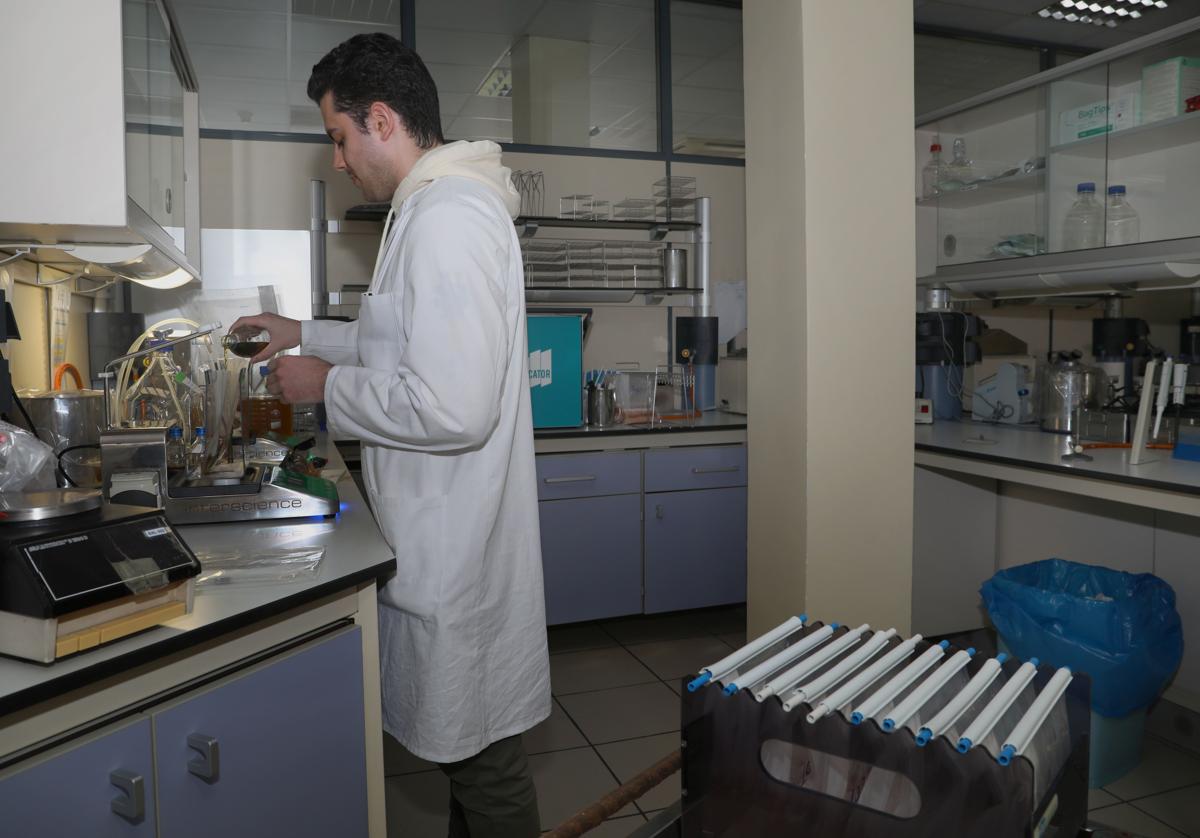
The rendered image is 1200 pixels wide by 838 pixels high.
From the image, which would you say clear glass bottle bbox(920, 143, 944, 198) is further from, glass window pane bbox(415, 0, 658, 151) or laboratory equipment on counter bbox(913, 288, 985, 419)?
glass window pane bbox(415, 0, 658, 151)

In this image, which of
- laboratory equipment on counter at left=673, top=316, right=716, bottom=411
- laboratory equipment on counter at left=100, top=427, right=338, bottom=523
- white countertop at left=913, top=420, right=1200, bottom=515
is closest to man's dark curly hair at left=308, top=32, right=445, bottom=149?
laboratory equipment on counter at left=100, top=427, right=338, bottom=523

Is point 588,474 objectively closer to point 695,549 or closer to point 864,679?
point 695,549

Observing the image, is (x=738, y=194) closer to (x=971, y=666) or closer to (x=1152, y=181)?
(x=1152, y=181)

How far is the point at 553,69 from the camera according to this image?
4.12 meters

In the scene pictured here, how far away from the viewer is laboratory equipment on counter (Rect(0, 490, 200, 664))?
93 centimetres

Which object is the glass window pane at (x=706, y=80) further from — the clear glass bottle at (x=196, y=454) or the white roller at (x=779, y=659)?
the white roller at (x=779, y=659)

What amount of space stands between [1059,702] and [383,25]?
13.8 ft

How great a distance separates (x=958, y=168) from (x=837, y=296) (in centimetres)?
211

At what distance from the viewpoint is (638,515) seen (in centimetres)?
337

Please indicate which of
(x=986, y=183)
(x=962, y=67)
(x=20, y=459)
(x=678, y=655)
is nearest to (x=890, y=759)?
(x=20, y=459)

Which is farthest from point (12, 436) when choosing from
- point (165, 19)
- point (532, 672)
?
point (165, 19)

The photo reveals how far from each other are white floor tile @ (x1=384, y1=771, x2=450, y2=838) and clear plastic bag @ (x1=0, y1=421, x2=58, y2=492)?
1.16 meters

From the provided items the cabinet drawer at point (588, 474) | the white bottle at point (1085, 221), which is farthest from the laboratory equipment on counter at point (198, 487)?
the white bottle at point (1085, 221)

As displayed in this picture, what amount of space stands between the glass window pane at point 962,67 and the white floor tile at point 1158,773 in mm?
3437
